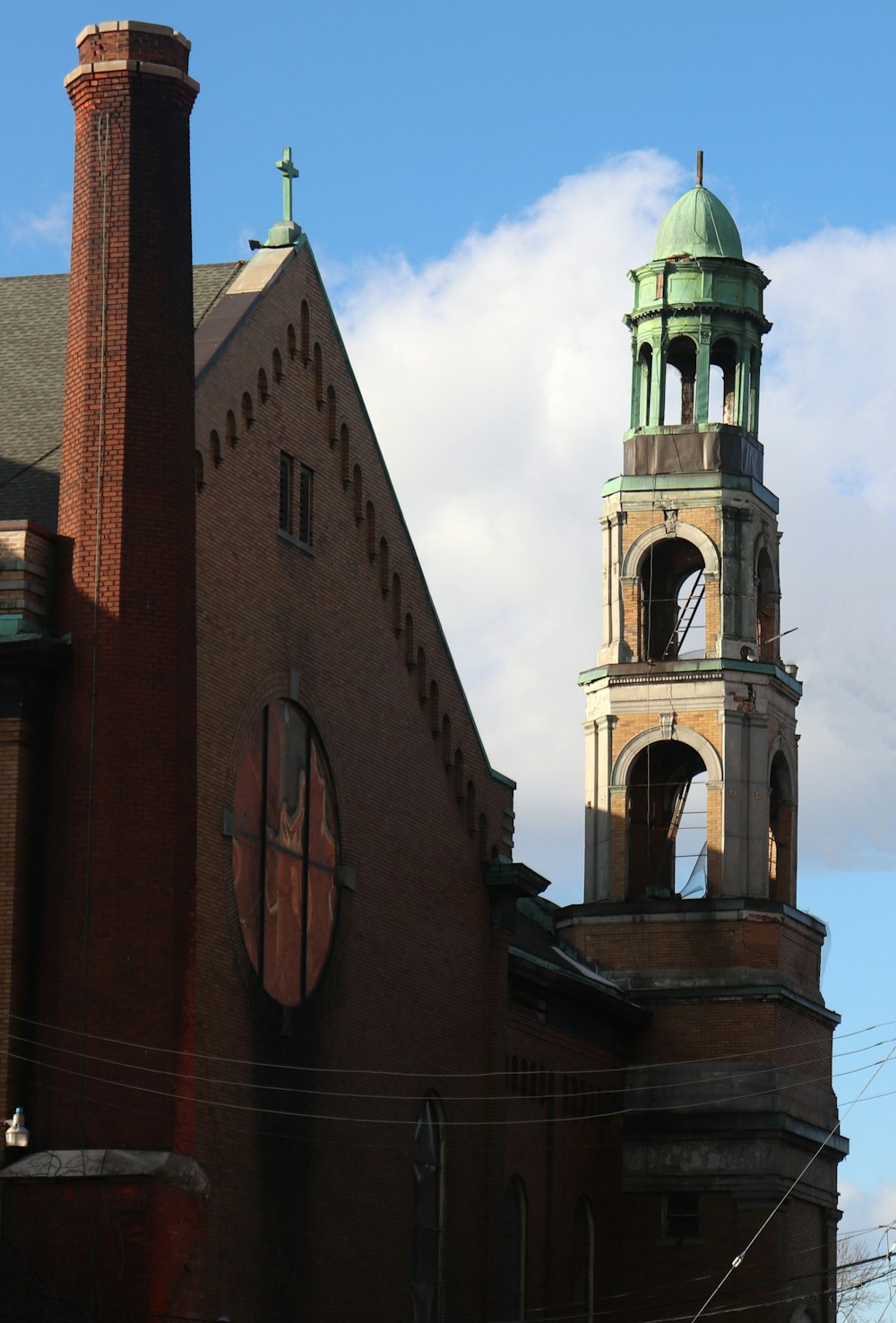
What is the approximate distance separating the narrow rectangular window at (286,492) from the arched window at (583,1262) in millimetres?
16079

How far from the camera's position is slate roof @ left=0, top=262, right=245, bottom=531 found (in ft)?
117

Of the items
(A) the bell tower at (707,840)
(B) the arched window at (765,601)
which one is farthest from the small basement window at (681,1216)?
(B) the arched window at (765,601)

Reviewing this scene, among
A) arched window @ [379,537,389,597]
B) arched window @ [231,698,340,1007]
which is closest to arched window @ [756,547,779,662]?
arched window @ [379,537,389,597]

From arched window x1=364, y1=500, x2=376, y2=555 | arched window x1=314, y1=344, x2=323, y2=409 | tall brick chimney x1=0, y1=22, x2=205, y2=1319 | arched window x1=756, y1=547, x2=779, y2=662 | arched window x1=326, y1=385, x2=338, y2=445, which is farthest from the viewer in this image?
arched window x1=756, y1=547, x2=779, y2=662

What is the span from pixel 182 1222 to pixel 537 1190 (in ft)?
53.3

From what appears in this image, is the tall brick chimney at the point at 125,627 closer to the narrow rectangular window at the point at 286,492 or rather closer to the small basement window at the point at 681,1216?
the narrow rectangular window at the point at 286,492

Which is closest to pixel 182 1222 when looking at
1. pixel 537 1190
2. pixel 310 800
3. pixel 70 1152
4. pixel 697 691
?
pixel 70 1152

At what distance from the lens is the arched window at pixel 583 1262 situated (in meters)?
49.2

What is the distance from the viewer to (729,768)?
176ft

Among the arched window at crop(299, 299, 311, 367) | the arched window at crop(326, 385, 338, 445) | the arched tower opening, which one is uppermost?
the arched tower opening

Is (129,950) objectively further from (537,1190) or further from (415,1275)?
(537,1190)

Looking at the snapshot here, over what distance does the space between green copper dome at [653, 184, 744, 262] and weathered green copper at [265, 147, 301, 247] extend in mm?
15630

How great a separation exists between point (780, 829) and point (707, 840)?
245cm

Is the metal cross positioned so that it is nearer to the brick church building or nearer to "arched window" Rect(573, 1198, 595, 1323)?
the brick church building
